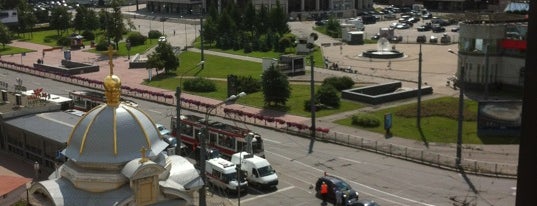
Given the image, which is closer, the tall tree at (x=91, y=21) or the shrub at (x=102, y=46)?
the shrub at (x=102, y=46)

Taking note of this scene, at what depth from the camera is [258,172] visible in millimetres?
39438

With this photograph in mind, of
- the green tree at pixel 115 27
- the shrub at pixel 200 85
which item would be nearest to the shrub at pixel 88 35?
the green tree at pixel 115 27

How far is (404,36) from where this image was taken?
121375 millimetres

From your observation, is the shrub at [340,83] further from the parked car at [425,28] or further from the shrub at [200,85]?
the parked car at [425,28]

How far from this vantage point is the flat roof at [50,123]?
4147 centimetres

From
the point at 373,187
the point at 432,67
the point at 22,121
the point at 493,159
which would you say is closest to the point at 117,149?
the point at 373,187

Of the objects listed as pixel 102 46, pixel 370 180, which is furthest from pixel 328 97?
pixel 102 46

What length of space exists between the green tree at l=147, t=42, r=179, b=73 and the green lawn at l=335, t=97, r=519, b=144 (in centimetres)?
3233

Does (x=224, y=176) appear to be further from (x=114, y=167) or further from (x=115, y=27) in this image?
(x=115, y=27)

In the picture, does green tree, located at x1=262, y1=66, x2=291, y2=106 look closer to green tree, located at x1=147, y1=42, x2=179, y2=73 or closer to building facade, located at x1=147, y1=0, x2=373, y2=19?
green tree, located at x1=147, y1=42, x2=179, y2=73

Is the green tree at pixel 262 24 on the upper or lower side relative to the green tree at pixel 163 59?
upper

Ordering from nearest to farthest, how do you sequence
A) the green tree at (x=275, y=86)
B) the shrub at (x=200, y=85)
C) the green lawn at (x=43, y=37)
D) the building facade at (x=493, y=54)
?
the green tree at (x=275, y=86) < the building facade at (x=493, y=54) < the shrub at (x=200, y=85) < the green lawn at (x=43, y=37)

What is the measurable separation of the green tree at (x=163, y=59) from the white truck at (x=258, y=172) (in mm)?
42878

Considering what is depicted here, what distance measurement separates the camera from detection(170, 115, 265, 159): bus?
4298 cm
